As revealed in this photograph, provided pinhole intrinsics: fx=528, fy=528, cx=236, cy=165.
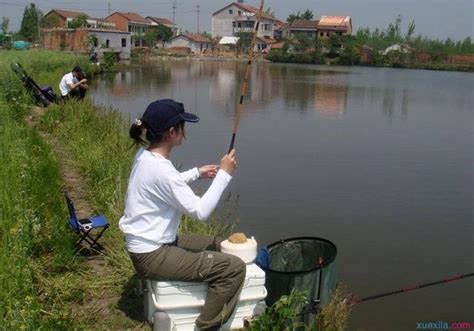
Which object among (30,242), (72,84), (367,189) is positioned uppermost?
(72,84)

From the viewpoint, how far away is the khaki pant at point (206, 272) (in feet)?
9.46

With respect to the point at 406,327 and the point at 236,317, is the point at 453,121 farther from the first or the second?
the point at 236,317

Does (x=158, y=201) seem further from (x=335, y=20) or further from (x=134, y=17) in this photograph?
(x=335, y=20)

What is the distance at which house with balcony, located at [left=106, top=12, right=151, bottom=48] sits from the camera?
228 feet

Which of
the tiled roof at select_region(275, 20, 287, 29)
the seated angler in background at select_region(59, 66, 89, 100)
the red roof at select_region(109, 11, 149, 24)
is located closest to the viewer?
the seated angler in background at select_region(59, 66, 89, 100)

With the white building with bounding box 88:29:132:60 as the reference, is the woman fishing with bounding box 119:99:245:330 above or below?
below

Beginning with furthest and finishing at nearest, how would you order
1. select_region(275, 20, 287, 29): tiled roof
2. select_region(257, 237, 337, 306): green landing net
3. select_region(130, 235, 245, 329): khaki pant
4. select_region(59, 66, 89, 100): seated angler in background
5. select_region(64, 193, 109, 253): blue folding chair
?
select_region(275, 20, 287, 29): tiled roof
select_region(59, 66, 89, 100): seated angler in background
select_region(64, 193, 109, 253): blue folding chair
select_region(257, 237, 337, 306): green landing net
select_region(130, 235, 245, 329): khaki pant

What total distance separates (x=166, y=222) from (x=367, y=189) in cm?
612

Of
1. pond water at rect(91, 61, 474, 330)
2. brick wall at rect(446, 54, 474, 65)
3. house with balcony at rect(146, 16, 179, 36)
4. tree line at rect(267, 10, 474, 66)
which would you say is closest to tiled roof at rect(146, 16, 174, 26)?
house with balcony at rect(146, 16, 179, 36)

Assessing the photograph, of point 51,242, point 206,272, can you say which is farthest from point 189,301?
point 51,242

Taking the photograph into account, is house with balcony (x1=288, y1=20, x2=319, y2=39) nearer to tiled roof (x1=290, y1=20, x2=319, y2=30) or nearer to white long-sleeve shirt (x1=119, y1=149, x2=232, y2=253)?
tiled roof (x1=290, y1=20, x2=319, y2=30)

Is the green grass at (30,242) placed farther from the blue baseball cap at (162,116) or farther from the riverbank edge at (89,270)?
the blue baseball cap at (162,116)

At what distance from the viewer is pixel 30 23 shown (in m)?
64.5

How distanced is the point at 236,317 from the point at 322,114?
1478 cm
